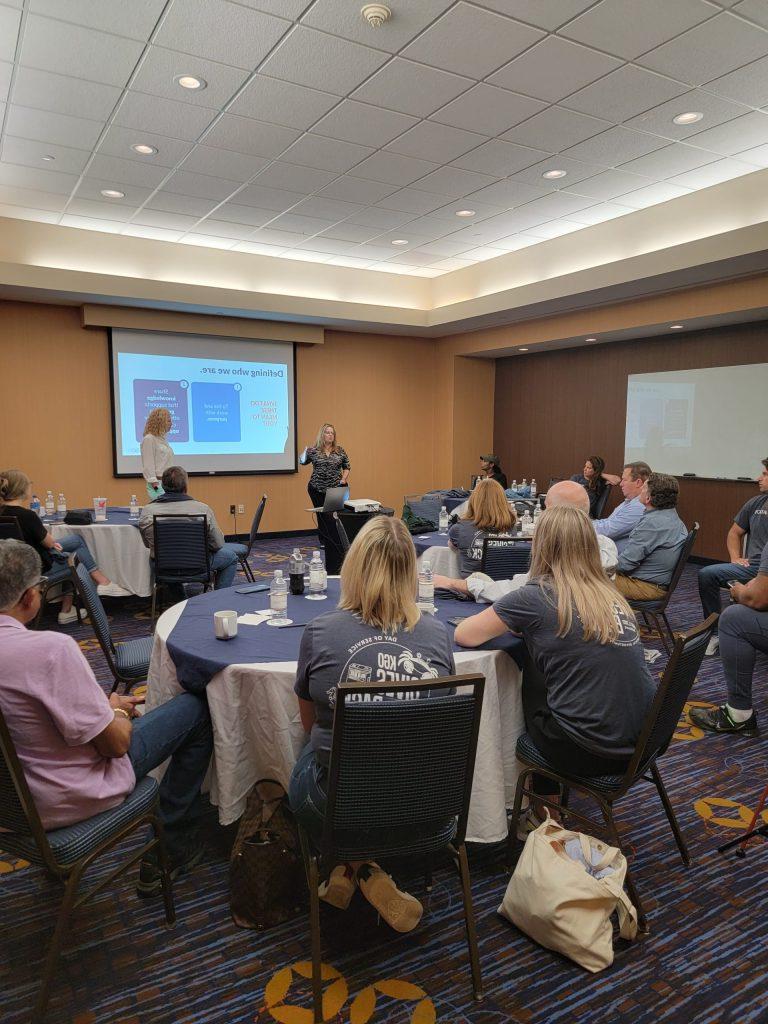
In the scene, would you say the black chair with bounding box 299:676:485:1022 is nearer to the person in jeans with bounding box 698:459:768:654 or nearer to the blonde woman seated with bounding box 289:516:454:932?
the blonde woman seated with bounding box 289:516:454:932

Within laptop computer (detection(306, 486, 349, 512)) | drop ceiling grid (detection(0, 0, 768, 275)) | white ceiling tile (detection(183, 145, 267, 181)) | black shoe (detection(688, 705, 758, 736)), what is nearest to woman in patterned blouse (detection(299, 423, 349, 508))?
laptop computer (detection(306, 486, 349, 512))

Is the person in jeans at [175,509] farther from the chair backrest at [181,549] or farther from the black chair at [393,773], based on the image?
the black chair at [393,773]

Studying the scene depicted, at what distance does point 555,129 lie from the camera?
4656mm

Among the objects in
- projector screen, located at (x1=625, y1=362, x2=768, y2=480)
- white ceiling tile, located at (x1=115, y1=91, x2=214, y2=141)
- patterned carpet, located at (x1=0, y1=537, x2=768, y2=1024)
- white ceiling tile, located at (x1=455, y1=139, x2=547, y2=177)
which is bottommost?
patterned carpet, located at (x1=0, y1=537, x2=768, y2=1024)

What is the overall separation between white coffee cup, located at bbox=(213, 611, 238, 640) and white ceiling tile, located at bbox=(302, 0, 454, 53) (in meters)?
3.07

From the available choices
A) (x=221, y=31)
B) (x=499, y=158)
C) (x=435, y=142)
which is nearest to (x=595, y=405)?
(x=499, y=158)

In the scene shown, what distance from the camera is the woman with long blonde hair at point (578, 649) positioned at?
79.0 inches

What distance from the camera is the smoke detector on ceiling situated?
10.6 feet

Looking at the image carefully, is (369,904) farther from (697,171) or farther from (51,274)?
(51,274)

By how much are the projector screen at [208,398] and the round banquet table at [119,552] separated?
9.91 feet

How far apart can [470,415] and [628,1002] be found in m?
9.30

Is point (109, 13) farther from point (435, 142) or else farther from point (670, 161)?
point (670, 161)

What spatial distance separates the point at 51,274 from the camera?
22.4 feet

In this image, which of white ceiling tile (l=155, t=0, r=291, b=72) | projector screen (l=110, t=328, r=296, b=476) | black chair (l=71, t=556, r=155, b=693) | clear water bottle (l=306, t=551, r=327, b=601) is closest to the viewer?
black chair (l=71, t=556, r=155, b=693)
